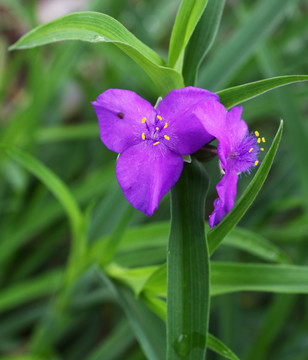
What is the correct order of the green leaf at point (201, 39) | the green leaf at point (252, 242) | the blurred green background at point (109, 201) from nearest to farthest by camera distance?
1. the green leaf at point (201, 39)
2. the green leaf at point (252, 242)
3. the blurred green background at point (109, 201)

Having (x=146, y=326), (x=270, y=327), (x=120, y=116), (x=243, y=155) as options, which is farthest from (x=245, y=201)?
(x=270, y=327)

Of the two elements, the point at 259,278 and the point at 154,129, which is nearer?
the point at 154,129

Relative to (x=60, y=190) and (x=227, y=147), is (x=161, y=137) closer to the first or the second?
(x=227, y=147)

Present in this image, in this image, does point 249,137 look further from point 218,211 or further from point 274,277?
point 274,277

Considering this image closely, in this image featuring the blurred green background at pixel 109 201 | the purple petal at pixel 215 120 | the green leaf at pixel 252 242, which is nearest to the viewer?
the purple petal at pixel 215 120

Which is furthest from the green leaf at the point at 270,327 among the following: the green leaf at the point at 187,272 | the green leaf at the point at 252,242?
the green leaf at the point at 187,272

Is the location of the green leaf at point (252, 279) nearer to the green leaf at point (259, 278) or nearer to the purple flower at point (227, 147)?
the green leaf at point (259, 278)

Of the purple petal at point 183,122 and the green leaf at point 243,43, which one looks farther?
the green leaf at point 243,43
